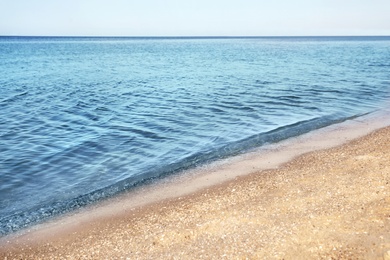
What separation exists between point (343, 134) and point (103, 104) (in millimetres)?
18027

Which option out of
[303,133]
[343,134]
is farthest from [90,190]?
[343,134]

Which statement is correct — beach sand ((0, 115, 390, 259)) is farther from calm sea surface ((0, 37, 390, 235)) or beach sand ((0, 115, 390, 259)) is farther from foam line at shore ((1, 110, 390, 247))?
calm sea surface ((0, 37, 390, 235))

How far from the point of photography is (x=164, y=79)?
41.8 m

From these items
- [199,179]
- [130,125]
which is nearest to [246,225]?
[199,179]

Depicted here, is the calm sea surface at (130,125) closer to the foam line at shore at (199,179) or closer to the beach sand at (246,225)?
the foam line at shore at (199,179)

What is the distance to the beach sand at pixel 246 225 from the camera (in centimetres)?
759

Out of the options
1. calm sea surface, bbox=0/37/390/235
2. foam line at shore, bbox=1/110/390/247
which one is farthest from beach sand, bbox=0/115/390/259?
calm sea surface, bbox=0/37/390/235

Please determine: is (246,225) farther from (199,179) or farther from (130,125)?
(130,125)

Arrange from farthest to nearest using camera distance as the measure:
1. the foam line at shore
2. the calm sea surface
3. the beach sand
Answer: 1. the calm sea surface
2. the foam line at shore
3. the beach sand

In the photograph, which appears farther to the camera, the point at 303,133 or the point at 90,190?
the point at 303,133

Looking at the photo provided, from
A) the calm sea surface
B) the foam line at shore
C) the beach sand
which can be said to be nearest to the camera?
the beach sand

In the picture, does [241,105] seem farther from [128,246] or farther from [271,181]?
[128,246]

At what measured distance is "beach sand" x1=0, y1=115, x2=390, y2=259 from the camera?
7.59 meters

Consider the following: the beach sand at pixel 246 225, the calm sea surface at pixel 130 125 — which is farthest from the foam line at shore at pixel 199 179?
the calm sea surface at pixel 130 125
